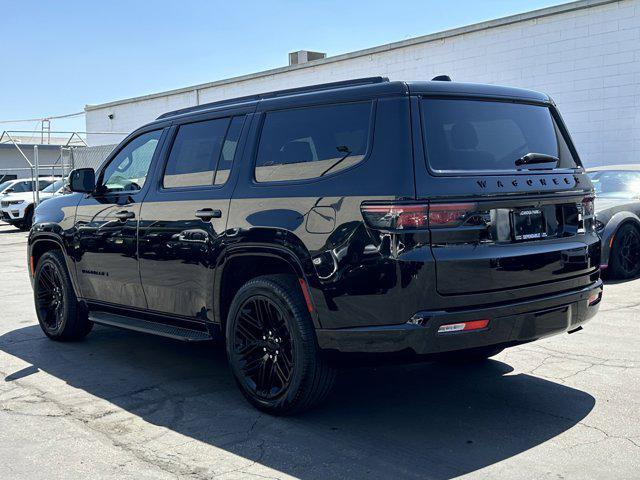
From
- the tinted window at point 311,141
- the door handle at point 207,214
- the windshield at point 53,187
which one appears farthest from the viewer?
the windshield at point 53,187

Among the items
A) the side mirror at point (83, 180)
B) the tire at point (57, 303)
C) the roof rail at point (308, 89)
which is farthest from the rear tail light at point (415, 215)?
the tire at point (57, 303)

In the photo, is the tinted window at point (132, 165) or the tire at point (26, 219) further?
the tire at point (26, 219)

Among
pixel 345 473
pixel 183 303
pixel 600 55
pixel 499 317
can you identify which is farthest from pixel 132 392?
pixel 600 55

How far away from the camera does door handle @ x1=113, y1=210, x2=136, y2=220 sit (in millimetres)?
5645

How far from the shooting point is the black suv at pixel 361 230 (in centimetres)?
386

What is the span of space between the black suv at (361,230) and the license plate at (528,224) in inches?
0.5

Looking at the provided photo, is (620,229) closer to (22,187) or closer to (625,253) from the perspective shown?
(625,253)

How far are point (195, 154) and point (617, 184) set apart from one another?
283 inches

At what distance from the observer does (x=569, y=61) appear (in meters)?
16.5

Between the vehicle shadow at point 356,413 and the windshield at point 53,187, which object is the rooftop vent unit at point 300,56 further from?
the vehicle shadow at point 356,413

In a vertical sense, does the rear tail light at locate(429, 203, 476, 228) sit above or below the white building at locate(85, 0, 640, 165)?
below

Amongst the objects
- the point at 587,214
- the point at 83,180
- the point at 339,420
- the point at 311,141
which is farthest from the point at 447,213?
the point at 83,180

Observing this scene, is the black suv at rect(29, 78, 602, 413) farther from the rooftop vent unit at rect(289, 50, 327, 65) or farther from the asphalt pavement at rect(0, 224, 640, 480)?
the rooftop vent unit at rect(289, 50, 327, 65)

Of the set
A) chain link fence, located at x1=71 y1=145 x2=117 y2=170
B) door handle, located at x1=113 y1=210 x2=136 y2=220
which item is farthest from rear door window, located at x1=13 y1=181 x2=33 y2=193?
door handle, located at x1=113 y1=210 x2=136 y2=220
